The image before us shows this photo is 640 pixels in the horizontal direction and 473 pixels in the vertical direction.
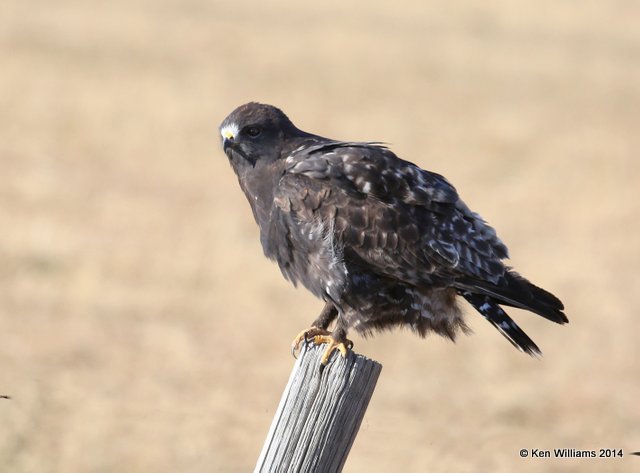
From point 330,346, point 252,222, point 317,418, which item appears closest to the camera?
point 317,418

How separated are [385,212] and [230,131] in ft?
3.07

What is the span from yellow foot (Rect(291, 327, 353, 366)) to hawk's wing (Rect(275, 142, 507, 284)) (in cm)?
42

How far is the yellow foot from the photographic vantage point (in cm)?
491

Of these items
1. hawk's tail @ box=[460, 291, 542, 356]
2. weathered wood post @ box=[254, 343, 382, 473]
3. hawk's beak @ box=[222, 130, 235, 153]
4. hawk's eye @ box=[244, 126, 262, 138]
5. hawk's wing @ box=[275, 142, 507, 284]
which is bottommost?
weathered wood post @ box=[254, 343, 382, 473]

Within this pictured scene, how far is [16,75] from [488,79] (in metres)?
9.17

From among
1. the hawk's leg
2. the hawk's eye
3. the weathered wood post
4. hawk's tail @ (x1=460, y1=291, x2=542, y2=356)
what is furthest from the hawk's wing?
the weathered wood post

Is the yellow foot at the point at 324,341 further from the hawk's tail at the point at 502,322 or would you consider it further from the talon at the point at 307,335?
the hawk's tail at the point at 502,322

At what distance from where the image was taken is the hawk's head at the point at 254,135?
19.3 ft

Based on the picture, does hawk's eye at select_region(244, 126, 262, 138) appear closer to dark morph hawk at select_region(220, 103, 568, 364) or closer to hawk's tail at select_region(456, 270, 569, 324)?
dark morph hawk at select_region(220, 103, 568, 364)

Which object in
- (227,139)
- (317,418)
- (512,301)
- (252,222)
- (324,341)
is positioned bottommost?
(317,418)

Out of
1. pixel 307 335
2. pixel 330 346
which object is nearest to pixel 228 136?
pixel 307 335

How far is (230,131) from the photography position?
5.89 m

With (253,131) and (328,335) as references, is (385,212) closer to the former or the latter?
(328,335)

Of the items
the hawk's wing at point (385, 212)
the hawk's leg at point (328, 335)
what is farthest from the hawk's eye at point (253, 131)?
the hawk's leg at point (328, 335)
